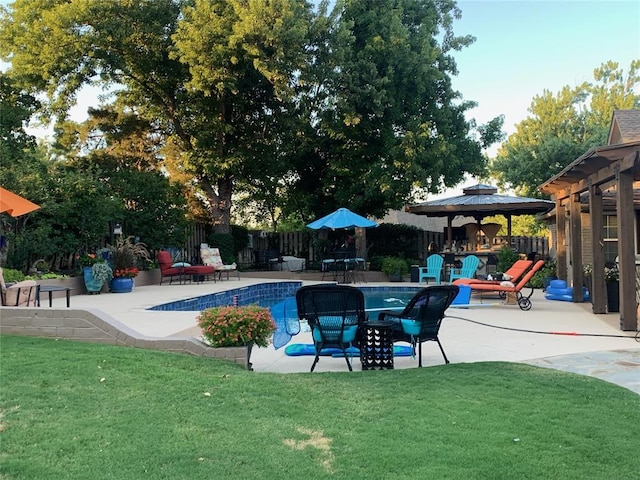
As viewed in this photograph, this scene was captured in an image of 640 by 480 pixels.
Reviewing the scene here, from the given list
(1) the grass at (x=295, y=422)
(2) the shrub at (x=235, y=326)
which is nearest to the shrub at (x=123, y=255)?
(1) the grass at (x=295, y=422)

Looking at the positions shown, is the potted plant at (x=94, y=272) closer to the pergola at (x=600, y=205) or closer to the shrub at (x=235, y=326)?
the shrub at (x=235, y=326)

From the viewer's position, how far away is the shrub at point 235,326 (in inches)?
197

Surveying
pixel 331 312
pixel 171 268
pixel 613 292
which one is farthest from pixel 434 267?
pixel 331 312

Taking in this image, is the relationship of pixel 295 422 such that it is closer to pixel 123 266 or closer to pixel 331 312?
pixel 331 312

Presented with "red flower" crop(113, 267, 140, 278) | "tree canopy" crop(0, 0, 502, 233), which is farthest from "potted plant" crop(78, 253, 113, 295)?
"tree canopy" crop(0, 0, 502, 233)

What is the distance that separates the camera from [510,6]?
42.4ft

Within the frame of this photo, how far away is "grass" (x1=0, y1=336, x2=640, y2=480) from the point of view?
109 inches

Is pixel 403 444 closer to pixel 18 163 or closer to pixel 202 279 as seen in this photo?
pixel 18 163

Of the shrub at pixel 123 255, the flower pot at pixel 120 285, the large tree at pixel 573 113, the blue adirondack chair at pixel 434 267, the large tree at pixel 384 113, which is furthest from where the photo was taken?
the large tree at pixel 573 113

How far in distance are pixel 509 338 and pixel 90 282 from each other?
951 cm

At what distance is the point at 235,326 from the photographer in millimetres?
5012

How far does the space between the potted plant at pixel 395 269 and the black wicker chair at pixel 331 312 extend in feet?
41.2

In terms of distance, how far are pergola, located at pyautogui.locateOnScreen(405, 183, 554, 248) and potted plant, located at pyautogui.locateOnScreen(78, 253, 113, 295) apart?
30.3 feet

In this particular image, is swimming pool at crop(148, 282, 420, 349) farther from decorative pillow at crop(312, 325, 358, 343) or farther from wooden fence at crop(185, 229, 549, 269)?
wooden fence at crop(185, 229, 549, 269)
